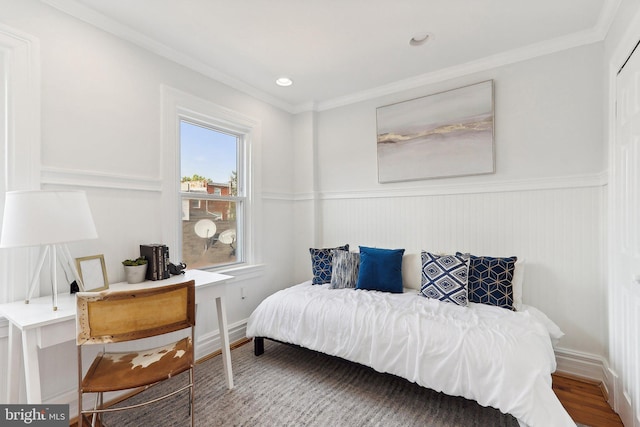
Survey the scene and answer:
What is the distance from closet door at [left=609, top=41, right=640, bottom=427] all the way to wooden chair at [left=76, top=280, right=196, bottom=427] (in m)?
2.32

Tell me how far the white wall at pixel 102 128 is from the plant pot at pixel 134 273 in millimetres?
127

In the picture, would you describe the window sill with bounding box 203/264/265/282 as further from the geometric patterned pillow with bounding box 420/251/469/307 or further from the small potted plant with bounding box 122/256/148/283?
the geometric patterned pillow with bounding box 420/251/469/307

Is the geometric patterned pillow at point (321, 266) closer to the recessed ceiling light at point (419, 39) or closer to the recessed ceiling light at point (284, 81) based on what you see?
the recessed ceiling light at point (284, 81)

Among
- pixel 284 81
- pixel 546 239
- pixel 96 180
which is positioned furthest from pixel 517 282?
pixel 96 180

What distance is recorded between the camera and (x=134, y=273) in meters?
2.08

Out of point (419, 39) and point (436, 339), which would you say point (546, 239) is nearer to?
point (436, 339)

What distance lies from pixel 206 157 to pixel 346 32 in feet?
5.45

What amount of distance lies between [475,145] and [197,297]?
260 cm

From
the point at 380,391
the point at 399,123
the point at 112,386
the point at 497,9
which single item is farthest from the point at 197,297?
the point at 497,9

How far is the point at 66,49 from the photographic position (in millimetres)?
1921

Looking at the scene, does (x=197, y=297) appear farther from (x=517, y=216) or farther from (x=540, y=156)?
(x=540, y=156)

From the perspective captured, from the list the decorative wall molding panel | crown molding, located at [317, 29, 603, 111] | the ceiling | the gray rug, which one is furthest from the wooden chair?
crown molding, located at [317, 29, 603, 111]

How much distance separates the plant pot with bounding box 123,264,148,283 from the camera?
2072mm

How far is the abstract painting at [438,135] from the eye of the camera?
2697 mm
